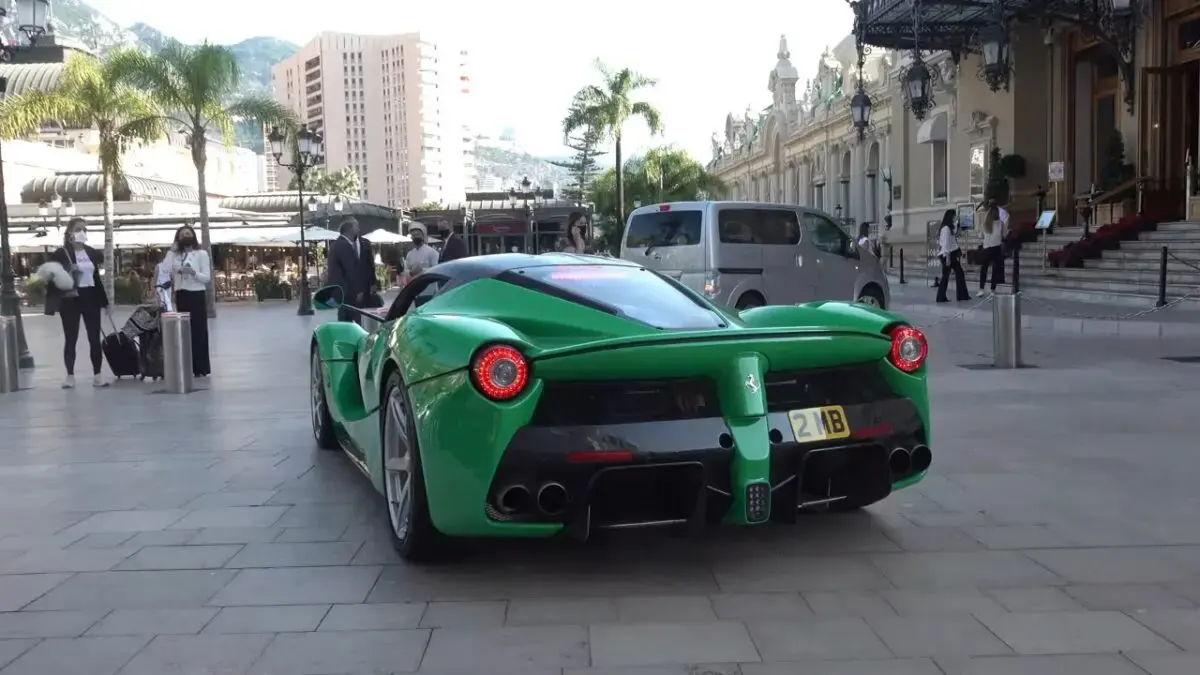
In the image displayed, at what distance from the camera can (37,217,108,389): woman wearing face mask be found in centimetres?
1059

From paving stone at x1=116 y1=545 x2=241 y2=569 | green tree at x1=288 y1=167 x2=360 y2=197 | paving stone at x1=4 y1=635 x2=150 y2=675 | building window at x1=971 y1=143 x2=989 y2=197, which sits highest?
green tree at x1=288 y1=167 x2=360 y2=197

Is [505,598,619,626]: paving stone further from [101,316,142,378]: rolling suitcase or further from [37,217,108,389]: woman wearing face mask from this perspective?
[101,316,142,378]: rolling suitcase

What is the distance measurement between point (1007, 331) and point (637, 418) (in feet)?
26.6

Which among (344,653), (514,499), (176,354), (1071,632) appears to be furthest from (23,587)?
(176,354)

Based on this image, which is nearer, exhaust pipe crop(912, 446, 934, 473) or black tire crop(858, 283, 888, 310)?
exhaust pipe crop(912, 446, 934, 473)

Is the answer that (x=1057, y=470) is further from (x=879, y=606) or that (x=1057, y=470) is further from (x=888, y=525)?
(x=879, y=606)

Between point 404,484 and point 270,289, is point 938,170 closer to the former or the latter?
point 270,289

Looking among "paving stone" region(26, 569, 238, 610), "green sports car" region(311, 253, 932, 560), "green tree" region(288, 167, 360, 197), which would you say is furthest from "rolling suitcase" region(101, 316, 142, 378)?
"green tree" region(288, 167, 360, 197)

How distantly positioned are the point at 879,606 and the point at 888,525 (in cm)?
117

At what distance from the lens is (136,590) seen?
4145mm

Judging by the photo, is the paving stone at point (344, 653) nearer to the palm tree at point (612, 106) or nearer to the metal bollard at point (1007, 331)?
the metal bollard at point (1007, 331)

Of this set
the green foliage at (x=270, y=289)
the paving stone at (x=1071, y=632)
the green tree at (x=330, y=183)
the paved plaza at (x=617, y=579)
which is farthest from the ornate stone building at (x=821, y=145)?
the green tree at (x=330, y=183)

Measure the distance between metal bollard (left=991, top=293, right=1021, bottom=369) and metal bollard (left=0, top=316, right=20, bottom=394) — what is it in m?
9.96

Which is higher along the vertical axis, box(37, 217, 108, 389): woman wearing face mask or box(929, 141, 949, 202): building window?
box(929, 141, 949, 202): building window
